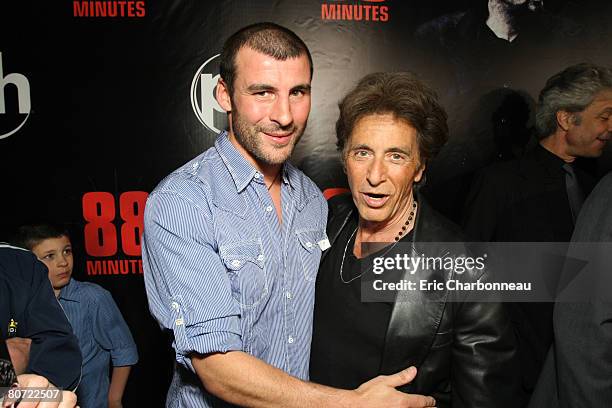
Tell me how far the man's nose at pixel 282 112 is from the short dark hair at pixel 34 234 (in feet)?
4.71

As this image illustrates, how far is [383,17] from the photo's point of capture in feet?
8.90

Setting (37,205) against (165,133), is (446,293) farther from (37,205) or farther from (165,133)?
(37,205)

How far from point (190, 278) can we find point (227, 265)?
0.10m

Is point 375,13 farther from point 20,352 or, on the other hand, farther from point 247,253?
point 20,352

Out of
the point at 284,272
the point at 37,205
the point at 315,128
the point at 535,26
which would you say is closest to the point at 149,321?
the point at 37,205

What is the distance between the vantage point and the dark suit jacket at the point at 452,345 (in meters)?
1.35

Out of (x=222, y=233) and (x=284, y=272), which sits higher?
(x=222, y=233)

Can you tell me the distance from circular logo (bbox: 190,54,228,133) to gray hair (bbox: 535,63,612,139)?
1424mm

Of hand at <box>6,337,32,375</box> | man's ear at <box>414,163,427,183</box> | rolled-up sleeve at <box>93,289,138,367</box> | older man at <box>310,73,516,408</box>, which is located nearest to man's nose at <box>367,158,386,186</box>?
older man at <box>310,73,516,408</box>

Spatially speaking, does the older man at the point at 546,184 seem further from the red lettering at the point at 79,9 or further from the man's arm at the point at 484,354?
the red lettering at the point at 79,9

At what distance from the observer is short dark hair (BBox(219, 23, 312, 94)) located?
1.46 m

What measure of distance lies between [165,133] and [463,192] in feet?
4.72

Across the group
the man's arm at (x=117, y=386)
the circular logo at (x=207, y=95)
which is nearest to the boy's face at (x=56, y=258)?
the man's arm at (x=117, y=386)

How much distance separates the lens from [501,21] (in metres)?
2.77
